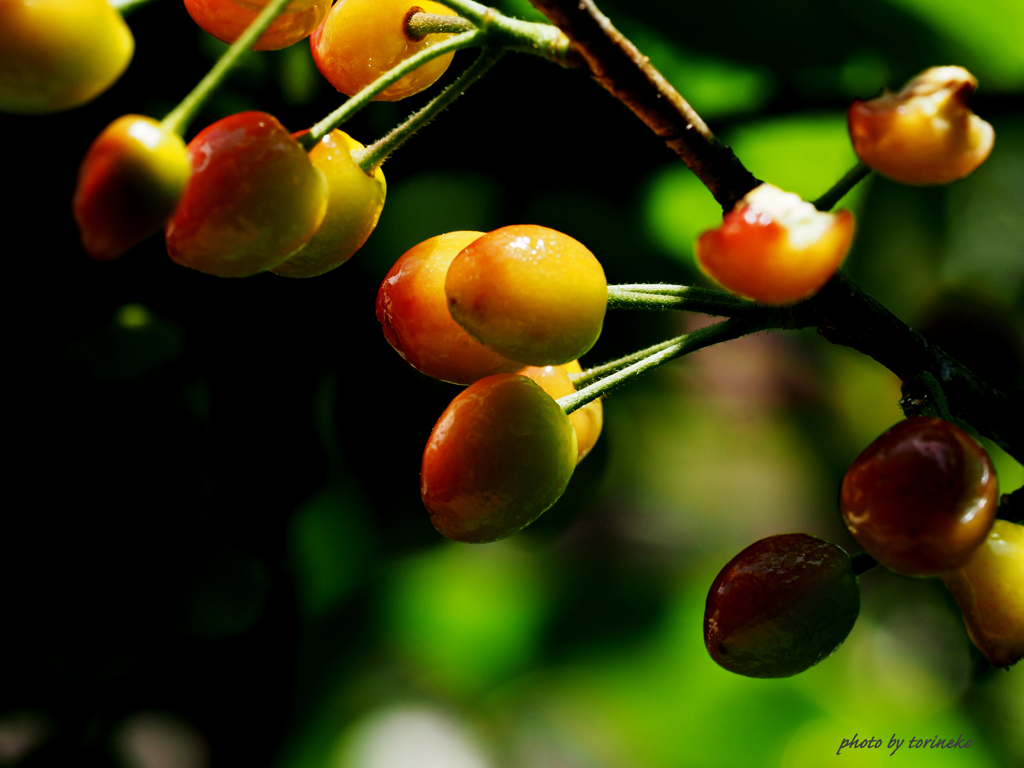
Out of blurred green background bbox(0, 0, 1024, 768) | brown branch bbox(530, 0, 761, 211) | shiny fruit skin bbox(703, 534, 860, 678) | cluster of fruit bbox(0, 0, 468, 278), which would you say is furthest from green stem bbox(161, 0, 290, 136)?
blurred green background bbox(0, 0, 1024, 768)

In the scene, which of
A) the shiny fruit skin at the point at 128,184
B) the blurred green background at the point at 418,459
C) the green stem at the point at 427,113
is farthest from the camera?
the blurred green background at the point at 418,459

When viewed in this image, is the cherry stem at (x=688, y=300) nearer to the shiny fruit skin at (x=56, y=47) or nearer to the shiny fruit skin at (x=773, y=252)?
the shiny fruit skin at (x=773, y=252)

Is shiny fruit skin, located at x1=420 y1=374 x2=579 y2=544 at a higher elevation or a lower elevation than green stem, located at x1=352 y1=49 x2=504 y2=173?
lower

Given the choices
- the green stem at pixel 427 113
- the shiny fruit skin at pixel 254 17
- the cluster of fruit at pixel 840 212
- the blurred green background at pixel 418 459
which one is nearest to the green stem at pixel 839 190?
the cluster of fruit at pixel 840 212

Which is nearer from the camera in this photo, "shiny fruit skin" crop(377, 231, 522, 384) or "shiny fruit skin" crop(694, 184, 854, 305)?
"shiny fruit skin" crop(694, 184, 854, 305)

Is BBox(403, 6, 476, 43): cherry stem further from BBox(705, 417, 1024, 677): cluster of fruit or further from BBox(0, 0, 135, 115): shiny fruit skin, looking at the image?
BBox(705, 417, 1024, 677): cluster of fruit

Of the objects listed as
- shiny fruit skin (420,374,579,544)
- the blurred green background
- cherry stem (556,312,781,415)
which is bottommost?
the blurred green background

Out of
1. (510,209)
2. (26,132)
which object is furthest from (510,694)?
(26,132)
